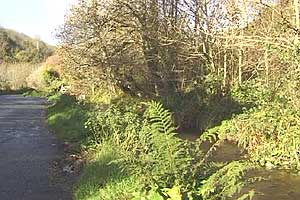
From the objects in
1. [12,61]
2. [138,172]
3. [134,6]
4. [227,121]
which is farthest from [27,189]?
A: [12,61]

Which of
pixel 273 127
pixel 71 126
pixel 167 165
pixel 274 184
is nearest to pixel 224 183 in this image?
pixel 167 165

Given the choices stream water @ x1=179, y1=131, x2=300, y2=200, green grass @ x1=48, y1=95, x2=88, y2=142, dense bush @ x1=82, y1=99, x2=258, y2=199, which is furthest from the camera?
green grass @ x1=48, y1=95, x2=88, y2=142

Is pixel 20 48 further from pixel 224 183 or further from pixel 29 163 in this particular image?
pixel 224 183

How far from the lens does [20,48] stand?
344ft

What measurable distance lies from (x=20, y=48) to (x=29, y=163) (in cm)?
9542

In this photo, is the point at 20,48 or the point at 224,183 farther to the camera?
the point at 20,48

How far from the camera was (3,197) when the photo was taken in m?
9.77

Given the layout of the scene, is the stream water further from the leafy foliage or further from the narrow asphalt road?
the narrow asphalt road

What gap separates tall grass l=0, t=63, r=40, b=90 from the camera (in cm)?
7162

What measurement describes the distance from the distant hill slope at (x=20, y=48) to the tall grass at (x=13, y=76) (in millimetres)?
10418

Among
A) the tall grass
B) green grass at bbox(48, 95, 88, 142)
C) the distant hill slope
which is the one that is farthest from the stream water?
the distant hill slope

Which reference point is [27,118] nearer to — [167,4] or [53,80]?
[167,4]

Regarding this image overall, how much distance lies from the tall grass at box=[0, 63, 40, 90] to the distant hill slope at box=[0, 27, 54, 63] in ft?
34.2

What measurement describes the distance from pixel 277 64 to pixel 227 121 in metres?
2.70
